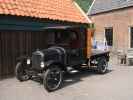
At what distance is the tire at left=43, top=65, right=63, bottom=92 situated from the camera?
9.17 metres

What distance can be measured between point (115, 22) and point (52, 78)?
1246 cm

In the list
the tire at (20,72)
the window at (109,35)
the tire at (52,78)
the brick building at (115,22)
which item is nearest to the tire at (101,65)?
the tire at (52,78)

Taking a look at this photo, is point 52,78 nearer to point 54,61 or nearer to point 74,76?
point 54,61

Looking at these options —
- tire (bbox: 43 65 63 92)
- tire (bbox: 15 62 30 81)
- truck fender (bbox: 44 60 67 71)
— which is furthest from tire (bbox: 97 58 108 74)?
tire (bbox: 15 62 30 81)

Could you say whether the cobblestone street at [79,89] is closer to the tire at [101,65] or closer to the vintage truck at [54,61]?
the vintage truck at [54,61]

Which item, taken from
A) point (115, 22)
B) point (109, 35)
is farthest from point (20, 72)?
point (109, 35)

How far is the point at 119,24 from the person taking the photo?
2006 cm

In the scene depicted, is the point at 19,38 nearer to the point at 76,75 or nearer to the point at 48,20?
the point at 48,20

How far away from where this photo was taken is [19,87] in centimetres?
1012

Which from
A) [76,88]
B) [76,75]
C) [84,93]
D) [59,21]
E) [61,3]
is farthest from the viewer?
[61,3]

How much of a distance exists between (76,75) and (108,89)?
2.99m

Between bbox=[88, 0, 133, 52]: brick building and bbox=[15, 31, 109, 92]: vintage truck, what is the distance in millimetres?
7639

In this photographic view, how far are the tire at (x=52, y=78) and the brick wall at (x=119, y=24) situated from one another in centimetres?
1070

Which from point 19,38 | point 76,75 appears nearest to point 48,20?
point 19,38
